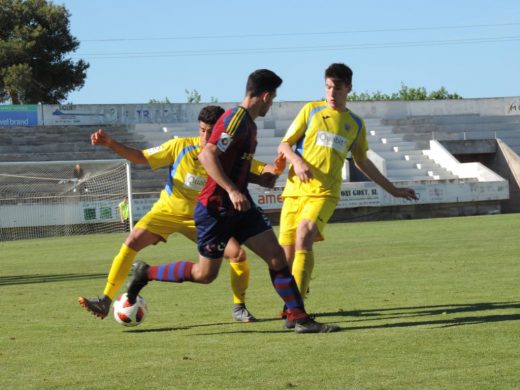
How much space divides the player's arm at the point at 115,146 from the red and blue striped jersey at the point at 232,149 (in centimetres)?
123

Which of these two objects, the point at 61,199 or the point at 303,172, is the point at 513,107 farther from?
the point at 303,172

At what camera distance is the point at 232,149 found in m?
7.30

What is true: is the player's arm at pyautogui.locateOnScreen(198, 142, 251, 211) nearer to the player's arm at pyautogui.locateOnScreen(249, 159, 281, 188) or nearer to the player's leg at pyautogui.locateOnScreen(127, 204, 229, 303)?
the player's leg at pyautogui.locateOnScreen(127, 204, 229, 303)

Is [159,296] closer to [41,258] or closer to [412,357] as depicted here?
[412,357]

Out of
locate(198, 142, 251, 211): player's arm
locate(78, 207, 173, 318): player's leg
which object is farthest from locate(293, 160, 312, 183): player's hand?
locate(78, 207, 173, 318): player's leg

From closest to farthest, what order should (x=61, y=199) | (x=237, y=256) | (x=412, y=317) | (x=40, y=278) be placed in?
(x=412, y=317) → (x=237, y=256) → (x=40, y=278) → (x=61, y=199)

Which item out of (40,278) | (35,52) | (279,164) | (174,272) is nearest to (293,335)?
(174,272)

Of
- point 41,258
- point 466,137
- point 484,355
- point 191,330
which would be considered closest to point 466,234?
point 41,258

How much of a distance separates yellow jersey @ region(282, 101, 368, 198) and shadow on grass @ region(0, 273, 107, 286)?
6.92m

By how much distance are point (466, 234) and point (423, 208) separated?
53.3ft

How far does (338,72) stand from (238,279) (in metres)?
1.99

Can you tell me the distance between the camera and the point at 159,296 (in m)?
11.4

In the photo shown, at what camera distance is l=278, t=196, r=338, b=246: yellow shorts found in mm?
8531

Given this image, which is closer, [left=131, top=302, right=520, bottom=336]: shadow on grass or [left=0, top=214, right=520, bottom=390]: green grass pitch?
[left=0, top=214, right=520, bottom=390]: green grass pitch
